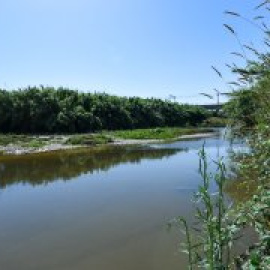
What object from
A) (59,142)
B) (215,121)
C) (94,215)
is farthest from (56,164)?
(215,121)

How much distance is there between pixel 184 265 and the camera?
25.7 feet

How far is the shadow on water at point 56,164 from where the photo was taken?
69.4 ft

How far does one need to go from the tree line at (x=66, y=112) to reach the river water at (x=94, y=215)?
31292mm

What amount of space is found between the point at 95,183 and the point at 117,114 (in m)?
46.7

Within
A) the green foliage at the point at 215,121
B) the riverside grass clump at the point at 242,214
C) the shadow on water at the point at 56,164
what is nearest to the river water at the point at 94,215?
the shadow on water at the point at 56,164

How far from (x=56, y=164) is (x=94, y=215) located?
45.7 ft

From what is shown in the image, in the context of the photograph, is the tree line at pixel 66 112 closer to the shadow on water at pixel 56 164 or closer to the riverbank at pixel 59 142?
the riverbank at pixel 59 142

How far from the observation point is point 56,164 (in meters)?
26.1

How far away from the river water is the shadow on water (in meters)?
0.05

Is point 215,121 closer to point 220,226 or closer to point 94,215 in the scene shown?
point 220,226

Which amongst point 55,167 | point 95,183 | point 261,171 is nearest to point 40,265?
point 261,171

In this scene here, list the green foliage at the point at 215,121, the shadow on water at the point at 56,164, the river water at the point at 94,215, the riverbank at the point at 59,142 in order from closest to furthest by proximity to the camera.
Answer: the green foliage at the point at 215,121, the river water at the point at 94,215, the shadow on water at the point at 56,164, the riverbank at the point at 59,142

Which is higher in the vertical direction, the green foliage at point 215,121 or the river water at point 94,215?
the green foliage at point 215,121

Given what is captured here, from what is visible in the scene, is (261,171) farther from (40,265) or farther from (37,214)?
(37,214)
